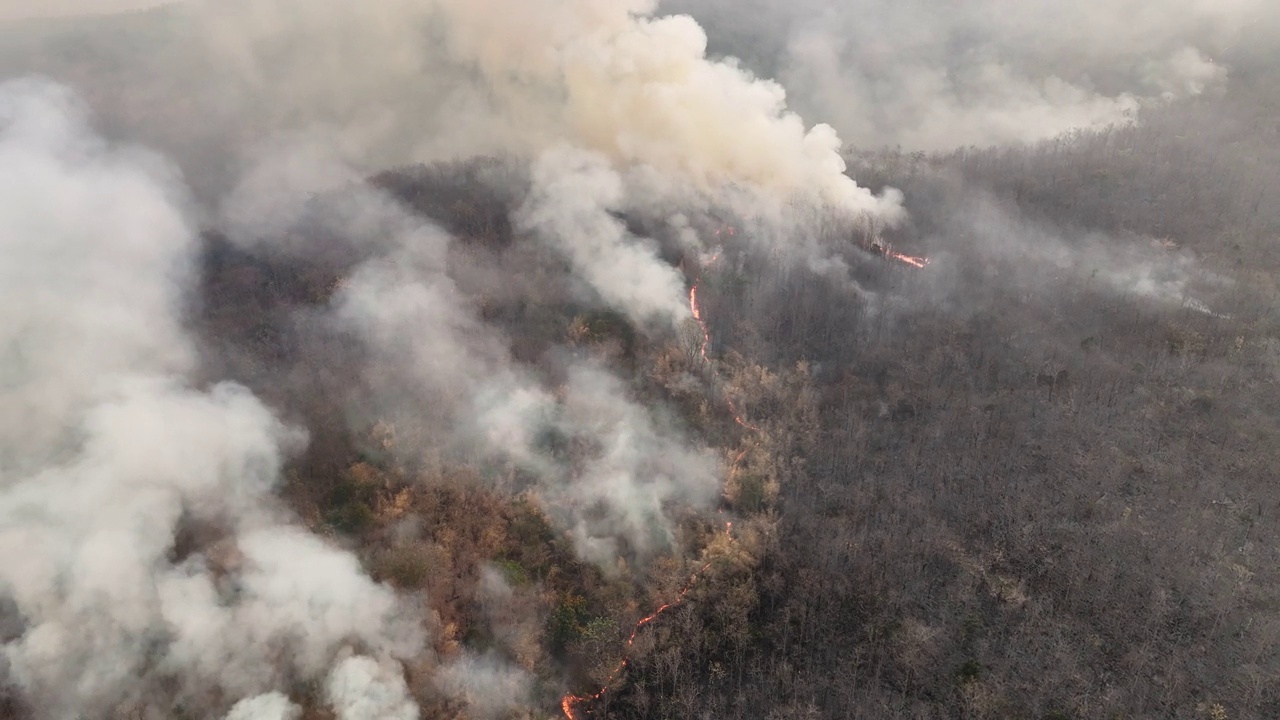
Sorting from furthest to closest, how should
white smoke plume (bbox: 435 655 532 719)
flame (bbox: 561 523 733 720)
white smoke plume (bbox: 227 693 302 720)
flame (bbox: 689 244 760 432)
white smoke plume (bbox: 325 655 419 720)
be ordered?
flame (bbox: 689 244 760 432) < flame (bbox: 561 523 733 720) < white smoke plume (bbox: 435 655 532 719) < white smoke plume (bbox: 325 655 419 720) < white smoke plume (bbox: 227 693 302 720)

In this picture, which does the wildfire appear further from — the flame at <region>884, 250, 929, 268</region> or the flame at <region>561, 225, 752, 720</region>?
the flame at <region>561, 225, 752, 720</region>

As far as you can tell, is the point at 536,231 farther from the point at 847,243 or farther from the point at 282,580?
the point at 282,580

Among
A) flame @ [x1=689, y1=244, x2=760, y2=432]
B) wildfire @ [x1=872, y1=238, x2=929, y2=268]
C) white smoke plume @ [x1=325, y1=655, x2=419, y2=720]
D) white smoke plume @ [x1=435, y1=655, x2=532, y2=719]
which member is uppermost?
wildfire @ [x1=872, y1=238, x2=929, y2=268]

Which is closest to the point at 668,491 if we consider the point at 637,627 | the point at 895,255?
the point at 637,627

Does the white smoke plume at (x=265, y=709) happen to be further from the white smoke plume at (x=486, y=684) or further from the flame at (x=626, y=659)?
the flame at (x=626, y=659)

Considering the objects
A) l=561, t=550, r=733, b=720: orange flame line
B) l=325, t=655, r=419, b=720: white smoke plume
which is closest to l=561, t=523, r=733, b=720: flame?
l=561, t=550, r=733, b=720: orange flame line

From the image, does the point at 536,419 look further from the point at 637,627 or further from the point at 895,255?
the point at 895,255

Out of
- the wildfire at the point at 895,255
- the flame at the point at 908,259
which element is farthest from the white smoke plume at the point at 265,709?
the flame at the point at 908,259

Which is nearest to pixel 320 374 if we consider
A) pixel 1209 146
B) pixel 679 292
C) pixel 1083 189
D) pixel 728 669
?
pixel 679 292
